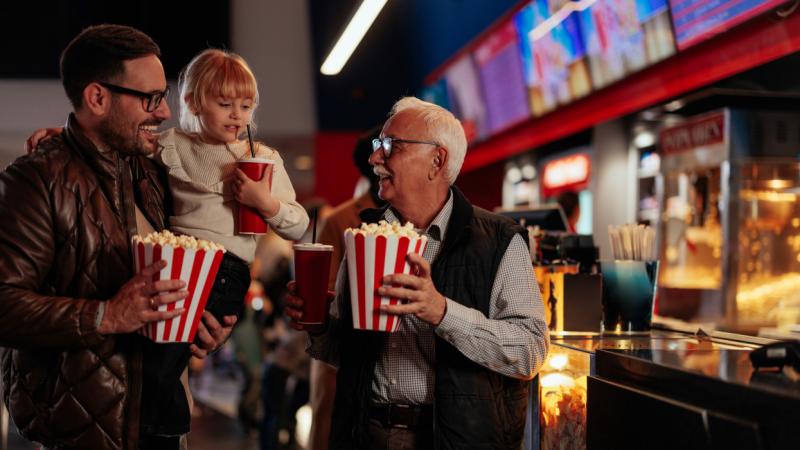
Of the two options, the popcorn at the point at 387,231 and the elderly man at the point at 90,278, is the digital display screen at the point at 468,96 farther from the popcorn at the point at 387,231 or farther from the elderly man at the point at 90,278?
the popcorn at the point at 387,231

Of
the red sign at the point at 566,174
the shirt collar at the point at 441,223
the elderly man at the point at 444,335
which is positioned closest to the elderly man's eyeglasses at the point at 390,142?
the elderly man at the point at 444,335

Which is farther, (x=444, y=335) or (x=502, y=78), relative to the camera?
(x=502, y=78)

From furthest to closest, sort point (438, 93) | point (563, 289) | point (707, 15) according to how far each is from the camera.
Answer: point (438, 93)
point (707, 15)
point (563, 289)

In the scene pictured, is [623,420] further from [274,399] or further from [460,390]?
[274,399]

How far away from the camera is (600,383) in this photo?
191 cm

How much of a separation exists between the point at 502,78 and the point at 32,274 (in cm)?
650

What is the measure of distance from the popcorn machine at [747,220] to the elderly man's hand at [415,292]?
445cm

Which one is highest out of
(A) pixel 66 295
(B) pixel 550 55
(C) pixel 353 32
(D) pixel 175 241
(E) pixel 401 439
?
(B) pixel 550 55

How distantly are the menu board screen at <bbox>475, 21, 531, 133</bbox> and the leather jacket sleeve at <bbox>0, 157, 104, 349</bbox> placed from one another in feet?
19.1

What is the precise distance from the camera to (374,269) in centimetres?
177

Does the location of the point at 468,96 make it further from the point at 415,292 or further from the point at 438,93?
the point at 415,292

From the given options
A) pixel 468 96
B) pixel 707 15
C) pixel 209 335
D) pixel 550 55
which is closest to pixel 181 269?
pixel 209 335

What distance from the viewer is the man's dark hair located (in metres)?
2.02

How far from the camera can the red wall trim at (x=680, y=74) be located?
425 centimetres
